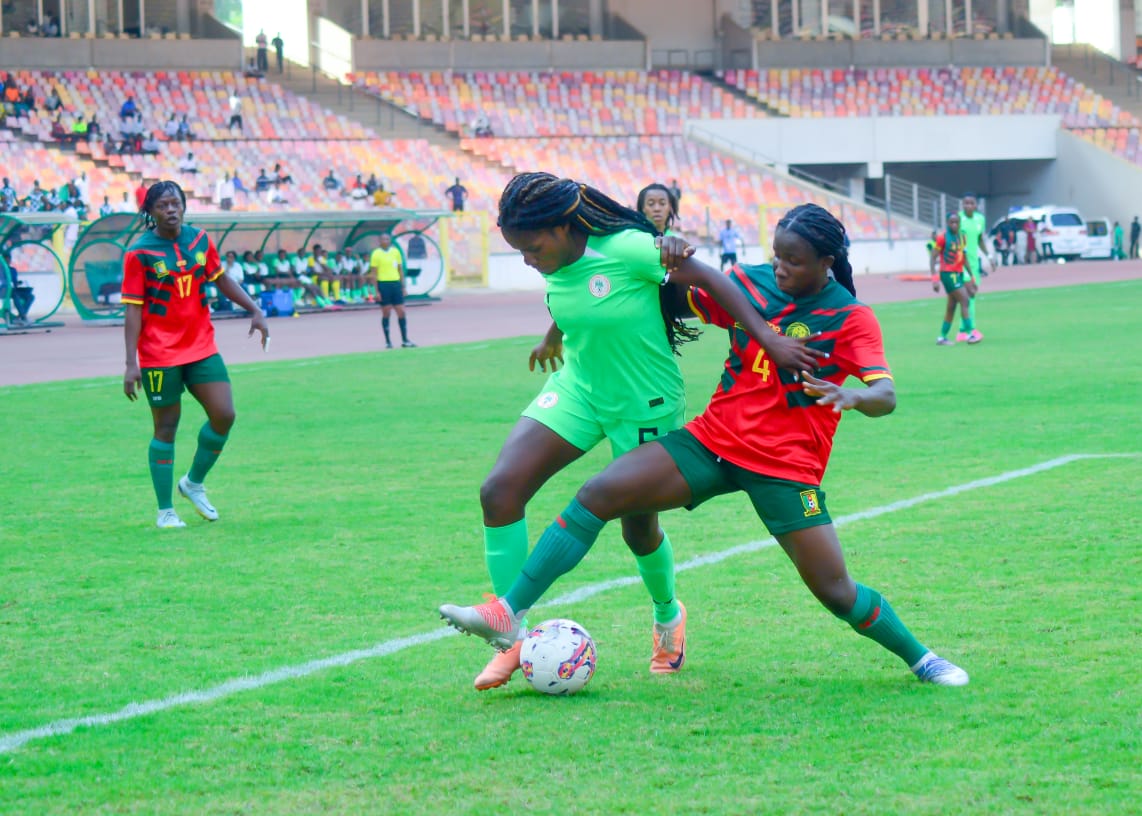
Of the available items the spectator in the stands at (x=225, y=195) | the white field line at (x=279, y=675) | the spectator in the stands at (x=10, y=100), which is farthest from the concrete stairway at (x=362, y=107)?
the white field line at (x=279, y=675)

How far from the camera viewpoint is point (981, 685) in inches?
207

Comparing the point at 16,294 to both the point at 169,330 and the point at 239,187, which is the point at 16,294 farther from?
the point at 169,330

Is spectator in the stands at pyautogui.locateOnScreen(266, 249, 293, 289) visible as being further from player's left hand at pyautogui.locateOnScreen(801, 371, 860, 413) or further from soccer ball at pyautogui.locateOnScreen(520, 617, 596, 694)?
player's left hand at pyautogui.locateOnScreen(801, 371, 860, 413)

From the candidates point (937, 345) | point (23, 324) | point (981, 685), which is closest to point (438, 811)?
point (981, 685)

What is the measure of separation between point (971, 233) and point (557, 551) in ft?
55.0

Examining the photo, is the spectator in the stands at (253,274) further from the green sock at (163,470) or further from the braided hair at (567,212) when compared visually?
the braided hair at (567,212)

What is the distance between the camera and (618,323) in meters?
5.41

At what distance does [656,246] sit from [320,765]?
2.04 metres

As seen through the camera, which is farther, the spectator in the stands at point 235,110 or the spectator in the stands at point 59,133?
the spectator in the stands at point 235,110

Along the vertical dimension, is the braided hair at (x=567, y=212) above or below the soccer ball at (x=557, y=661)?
above

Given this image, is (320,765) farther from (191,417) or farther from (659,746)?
(191,417)

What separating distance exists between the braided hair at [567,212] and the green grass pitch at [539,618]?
1.34 metres

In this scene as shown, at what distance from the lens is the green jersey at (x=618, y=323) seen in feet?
17.7

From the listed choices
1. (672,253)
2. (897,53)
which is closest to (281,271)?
(672,253)
